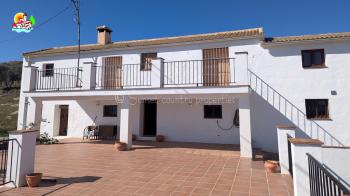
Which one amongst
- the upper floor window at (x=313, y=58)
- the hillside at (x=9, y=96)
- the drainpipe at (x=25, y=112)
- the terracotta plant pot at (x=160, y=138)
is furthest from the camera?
the hillside at (x=9, y=96)

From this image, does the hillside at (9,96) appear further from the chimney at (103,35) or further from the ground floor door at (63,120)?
the chimney at (103,35)

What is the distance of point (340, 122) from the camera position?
1020 cm

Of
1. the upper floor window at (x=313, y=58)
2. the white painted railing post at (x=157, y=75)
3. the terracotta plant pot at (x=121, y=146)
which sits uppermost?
the upper floor window at (x=313, y=58)

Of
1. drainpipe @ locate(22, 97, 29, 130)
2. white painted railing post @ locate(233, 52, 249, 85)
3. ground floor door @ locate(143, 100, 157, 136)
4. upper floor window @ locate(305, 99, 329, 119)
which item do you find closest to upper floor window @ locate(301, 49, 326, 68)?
upper floor window @ locate(305, 99, 329, 119)

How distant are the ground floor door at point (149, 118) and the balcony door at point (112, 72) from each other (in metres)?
2.21

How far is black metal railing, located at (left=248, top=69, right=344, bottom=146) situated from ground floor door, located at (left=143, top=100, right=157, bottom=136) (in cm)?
601

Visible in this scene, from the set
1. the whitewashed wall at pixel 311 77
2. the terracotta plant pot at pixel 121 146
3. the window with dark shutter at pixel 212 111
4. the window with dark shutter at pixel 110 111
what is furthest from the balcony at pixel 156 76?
the terracotta plant pot at pixel 121 146

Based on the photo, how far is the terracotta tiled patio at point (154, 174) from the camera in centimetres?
526

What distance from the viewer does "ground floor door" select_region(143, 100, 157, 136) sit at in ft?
46.3

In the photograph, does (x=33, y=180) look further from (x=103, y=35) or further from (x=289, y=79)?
(x=103, y=35)

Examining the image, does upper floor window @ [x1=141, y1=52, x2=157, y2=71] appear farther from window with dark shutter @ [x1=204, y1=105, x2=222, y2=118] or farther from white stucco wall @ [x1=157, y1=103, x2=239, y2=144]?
→ window with dark shutter @ [x1=204, y1=105, x2=222, y2=118]

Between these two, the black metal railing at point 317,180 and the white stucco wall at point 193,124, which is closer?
the black metal railing at point 317,180

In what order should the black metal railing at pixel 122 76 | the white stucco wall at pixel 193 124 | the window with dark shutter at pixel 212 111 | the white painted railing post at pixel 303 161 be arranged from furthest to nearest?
the black metal railing at pixel 122 76, the window with dark shutter at pixel 212 111, the white stucco wall at pixel 193 124, the white painted railing post at pixel 303 161

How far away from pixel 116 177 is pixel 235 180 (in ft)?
10.6
